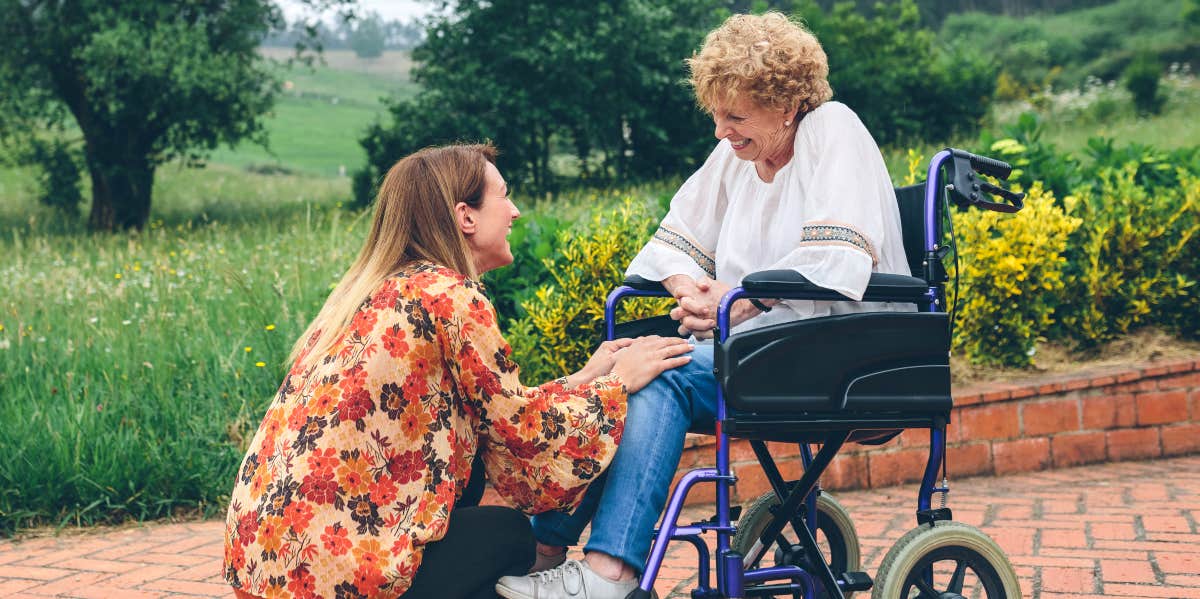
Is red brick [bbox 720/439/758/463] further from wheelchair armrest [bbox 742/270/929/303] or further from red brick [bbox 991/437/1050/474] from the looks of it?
wheelchair armrest [bbox 742/270/929/303]

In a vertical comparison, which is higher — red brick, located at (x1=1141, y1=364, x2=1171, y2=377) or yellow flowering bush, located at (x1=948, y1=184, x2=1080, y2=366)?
yellow flowering bush, located at (x1=948, y1=184, x2=1080, y2=366)

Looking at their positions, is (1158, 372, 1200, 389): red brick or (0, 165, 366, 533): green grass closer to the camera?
(0, 165, 366, 533): green grass

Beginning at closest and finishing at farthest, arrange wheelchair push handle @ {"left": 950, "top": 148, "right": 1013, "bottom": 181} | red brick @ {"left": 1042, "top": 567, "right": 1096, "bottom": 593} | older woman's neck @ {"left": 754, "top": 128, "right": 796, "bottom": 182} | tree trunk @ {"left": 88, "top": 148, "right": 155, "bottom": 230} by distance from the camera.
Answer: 1. wheelchair push handle @ {"left": 950, "top": 148, "right": 1013, "bottom": 181}
2. older woman's neck @ {"left": 754, "top": 128, "right": 796, "bottom": 182}
3. red brick @ {"left": 1042, "top": 567, "right": 1096, "bottom": 593}
4. tree trunk @ {"left": 88, "top": 148, "right": 155, "bottom": 230}

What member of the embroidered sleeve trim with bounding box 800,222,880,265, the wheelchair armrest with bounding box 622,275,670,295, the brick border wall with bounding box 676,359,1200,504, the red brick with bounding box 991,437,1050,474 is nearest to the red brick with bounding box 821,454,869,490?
the brick border wall with bounding box 676,359,1200,504

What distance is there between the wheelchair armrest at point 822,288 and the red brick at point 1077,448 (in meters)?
2.65

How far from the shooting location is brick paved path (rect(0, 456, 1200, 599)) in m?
3.30

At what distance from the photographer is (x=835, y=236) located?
8.05ft

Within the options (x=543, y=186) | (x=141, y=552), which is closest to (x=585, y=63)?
(x=543, y=186)

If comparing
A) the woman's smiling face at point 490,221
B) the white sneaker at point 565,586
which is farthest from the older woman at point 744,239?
the woman's smiling face at point 490,221

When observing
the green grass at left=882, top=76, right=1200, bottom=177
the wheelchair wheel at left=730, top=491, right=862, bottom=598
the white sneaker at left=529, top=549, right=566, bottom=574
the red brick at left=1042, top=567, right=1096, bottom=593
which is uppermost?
the green grass at left=882, top=76, right=1200, bottom=177

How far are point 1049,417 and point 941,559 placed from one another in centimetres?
243

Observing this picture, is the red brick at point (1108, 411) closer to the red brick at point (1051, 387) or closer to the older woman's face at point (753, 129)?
the red brick at point (1051, 387)

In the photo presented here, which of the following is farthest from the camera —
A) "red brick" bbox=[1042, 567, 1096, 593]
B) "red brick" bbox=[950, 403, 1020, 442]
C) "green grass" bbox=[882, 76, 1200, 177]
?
"green grass" bbox=[882, 76, 1200, 177]

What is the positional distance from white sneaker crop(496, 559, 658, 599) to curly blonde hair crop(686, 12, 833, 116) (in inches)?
45.4
